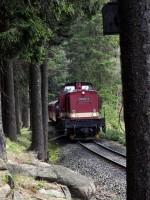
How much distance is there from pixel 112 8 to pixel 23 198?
405 centimetres

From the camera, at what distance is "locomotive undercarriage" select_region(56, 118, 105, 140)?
28672 mm

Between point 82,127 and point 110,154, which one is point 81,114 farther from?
point 110,154

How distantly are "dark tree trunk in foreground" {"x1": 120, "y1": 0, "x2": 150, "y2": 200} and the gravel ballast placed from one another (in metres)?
7.35

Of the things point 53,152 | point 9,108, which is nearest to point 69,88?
point 53,152

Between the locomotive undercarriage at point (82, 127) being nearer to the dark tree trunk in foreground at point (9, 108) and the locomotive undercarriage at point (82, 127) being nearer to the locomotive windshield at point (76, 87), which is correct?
the locomotive windshield at point (76, 87)

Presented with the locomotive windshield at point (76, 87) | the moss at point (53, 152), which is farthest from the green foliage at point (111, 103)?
the moss at point (53, 152)

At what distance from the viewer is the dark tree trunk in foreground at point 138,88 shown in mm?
4602

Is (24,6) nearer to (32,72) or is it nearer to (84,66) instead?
(32,72)

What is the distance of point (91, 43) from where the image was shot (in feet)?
155

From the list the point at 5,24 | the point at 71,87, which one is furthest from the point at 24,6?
the point at 71,87

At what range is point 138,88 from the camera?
462 cm

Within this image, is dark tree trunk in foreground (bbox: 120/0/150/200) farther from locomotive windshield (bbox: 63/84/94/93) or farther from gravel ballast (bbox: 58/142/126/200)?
locomotive windshield (bbox: 63/84/94/93)

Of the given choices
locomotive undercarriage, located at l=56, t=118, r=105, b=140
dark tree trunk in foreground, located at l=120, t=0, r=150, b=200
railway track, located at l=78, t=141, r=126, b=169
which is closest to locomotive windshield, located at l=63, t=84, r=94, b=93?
locomotive undercarriage, located at l=56, t=118, r=105, b=140

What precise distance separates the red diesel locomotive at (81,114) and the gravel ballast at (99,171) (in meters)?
3.18
